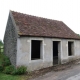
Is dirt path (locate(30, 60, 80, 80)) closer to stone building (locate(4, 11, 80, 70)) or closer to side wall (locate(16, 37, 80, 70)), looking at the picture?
side wall (locate(16, 37, 80, 70))

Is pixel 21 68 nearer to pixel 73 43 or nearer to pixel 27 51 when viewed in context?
pixel 27 51

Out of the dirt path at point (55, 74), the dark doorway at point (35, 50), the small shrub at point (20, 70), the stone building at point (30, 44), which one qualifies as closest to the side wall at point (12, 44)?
the stone building at point (30, 44)

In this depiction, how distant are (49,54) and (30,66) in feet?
9.17

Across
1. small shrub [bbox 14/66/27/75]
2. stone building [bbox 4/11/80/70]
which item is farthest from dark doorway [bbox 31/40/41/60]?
small shrub [bbox 14/66/27/75]

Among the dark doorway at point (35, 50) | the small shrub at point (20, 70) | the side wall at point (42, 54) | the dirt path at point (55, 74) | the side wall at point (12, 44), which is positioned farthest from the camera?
the dark doorway at point (35, 50)

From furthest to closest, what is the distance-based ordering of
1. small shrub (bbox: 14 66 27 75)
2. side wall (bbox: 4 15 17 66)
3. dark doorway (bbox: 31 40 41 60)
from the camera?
dark doorway (bbox: 31 40 41 60), side wall (bbox: 4 15 17 66), small shrub (bbox: 14 66 27 75)

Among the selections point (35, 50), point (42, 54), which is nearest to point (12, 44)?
point (42, 54)

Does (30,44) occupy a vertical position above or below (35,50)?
above

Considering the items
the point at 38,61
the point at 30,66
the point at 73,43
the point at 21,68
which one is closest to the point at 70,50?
the point at 73,43

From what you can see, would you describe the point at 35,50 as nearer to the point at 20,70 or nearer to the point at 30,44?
the point at 30,44

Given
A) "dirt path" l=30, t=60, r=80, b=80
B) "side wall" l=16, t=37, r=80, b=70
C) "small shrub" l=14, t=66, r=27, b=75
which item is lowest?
"dirt path" l=30, t=60, r=80, b=80

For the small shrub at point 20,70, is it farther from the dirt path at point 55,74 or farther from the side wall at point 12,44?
the dirt path at point 55,74

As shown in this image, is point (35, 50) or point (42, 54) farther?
point (35, 50)

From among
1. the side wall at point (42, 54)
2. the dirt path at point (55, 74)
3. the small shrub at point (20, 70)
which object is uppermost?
the side wall at point (42, 54)
